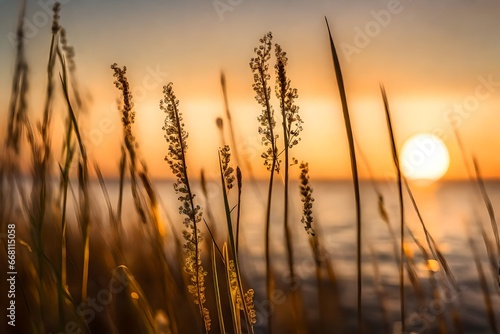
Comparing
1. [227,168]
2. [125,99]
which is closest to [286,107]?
[227,168]

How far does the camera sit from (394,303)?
3982 millimetres

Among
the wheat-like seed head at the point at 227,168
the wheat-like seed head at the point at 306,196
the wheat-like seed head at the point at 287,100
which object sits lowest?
the wheat-like seed head at the point at 306,196

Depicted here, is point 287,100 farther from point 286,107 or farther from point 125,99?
point 125,99

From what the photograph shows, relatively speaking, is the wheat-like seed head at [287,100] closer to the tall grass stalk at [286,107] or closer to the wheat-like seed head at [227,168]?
the tall grass stalk at [286,107]

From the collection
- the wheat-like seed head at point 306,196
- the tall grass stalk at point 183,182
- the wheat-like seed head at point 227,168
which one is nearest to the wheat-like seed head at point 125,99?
the tall grass stalk at point 183,182

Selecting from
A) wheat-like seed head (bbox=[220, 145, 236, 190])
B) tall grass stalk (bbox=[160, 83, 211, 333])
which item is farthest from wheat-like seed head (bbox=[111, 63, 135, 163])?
wheat-like seed head (bbox=[220, 145, 236, 190])

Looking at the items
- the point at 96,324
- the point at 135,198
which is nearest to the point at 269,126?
the point at 135,198

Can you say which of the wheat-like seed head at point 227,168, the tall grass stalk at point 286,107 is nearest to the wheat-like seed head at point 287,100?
the tall grass stalk at point 286,107

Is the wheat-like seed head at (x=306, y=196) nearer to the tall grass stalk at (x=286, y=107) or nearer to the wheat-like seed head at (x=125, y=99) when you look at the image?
the tall grass stalk at (x=286, y=107)

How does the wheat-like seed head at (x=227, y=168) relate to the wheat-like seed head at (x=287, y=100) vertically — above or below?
below

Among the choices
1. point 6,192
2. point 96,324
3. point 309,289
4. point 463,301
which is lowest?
point 463,301

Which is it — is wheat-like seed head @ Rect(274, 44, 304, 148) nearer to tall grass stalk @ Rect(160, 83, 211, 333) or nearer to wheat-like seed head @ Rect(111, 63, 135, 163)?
tall grass stalk @ Rect(160, 83, 211, 333)

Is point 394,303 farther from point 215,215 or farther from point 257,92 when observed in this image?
point 257,92

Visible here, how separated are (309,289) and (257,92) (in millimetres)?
3584
